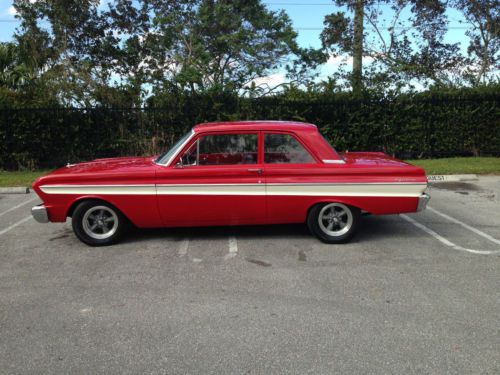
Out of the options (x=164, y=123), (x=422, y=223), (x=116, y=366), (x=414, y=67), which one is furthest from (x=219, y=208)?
(x=414, y=67)

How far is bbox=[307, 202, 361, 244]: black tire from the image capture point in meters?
5.41

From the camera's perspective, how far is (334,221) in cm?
549

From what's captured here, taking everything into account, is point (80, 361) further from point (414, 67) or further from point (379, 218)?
point (414, 67)

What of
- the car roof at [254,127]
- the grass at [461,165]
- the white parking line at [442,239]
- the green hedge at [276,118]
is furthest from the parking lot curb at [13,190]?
the grass at [461,165]

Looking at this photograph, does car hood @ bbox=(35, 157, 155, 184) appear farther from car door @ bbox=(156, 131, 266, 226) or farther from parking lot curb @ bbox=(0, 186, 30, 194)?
parking lot curb @ bbox=(0, 186, 30, 194)

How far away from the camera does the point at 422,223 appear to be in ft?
21.2

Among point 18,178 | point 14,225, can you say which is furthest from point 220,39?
point 14,225

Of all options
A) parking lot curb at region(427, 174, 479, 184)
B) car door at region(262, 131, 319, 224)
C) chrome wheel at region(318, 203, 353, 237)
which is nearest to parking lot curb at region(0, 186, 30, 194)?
car door at region(262, 131, 319, 224)

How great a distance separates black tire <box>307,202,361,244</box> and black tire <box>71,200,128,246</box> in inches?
94.5

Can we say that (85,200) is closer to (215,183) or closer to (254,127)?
(215,183)

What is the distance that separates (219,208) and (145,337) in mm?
2275

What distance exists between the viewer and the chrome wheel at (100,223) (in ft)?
17.9

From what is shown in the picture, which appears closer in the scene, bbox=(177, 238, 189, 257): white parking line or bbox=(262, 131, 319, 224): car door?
bbox=(177, 238, 189, 257): white parking line

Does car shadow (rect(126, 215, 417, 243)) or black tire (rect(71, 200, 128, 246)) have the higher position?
black tire (rect(71, 200, 128, 246))
